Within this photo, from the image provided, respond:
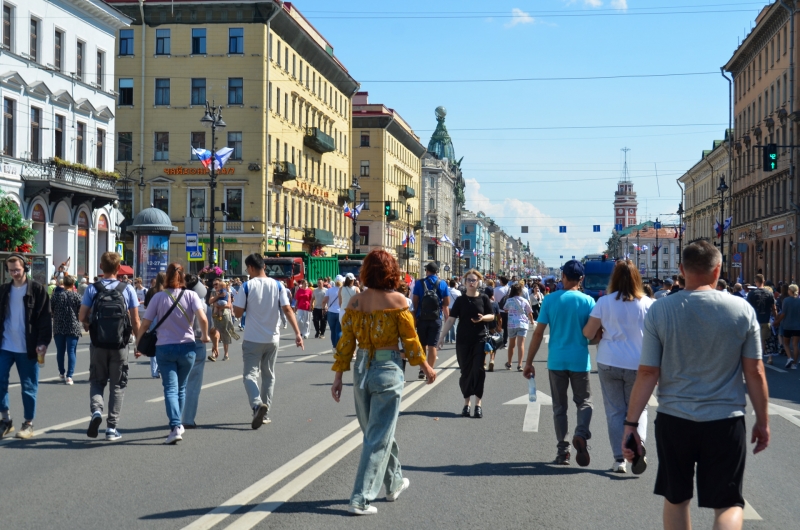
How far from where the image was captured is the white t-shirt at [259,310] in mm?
11430

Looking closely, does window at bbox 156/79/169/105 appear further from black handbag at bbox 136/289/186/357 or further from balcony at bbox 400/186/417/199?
black handbag at bbox 136/289/186/357

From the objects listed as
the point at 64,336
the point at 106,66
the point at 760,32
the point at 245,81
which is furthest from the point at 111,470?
the point at 760,32

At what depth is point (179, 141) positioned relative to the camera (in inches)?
2425

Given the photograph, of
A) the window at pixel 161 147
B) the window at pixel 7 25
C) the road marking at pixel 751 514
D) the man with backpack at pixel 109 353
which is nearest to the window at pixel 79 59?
the window at pixel 7 25

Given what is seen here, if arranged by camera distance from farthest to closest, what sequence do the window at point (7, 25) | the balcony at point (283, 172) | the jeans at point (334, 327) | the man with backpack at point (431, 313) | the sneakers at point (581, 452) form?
1. the balcony at point (283, 172)
2. the window at point (7, 25)
3. the jeans at point (334, 327)
4. the man with backpack at point (431, 313)
5. the sneakers at point (581, 452)

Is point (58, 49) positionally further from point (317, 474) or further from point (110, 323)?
point (317, 474)

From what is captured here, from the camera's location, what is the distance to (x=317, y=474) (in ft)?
27.5

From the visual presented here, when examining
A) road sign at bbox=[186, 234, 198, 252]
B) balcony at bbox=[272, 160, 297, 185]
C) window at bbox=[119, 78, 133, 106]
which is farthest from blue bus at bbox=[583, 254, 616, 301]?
window at bbox=[119, 78, 133, 106]

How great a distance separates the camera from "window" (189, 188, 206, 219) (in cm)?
6162

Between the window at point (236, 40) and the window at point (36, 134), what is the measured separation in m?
22.7

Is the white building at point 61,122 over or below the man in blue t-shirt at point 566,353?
over

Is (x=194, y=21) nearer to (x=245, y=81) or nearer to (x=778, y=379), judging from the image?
(x=245, y=81)

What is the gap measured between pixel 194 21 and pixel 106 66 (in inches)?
653

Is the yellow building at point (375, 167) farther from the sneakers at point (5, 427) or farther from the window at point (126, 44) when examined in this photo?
the sneakers at point (5, 427)
